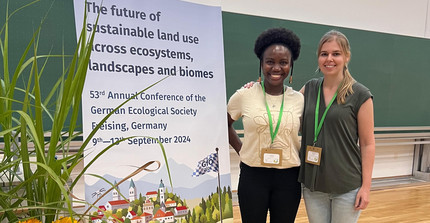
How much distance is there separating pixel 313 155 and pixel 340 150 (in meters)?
0.13

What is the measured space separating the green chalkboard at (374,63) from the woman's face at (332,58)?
179cm

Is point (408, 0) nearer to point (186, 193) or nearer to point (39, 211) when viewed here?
point (186, 193)

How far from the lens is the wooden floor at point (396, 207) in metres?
2.98

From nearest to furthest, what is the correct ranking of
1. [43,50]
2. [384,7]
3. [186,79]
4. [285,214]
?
[186,79]
[285,214]
[43,50]
[384,7]

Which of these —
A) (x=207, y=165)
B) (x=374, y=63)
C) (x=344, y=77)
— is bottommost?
(x=207, y=165)

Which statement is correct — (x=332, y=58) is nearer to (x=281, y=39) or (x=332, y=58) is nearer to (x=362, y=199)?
(x=281, y=39)

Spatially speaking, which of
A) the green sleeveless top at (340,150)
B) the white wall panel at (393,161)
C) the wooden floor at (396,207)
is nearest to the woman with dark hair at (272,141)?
the green sleeveless top at (340,150)

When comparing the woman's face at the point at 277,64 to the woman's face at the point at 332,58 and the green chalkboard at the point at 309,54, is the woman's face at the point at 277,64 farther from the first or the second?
the green chalkboard at the point at 309,54

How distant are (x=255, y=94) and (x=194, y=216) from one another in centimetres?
72

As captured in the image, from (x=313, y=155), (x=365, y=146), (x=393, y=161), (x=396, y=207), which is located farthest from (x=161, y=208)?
(x=393, y=161)

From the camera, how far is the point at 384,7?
411 cm

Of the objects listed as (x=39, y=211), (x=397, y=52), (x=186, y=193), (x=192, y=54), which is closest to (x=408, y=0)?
(x=397, y=52)

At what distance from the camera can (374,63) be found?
3955 millimetres

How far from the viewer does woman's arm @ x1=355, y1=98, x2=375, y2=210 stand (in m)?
1.38
